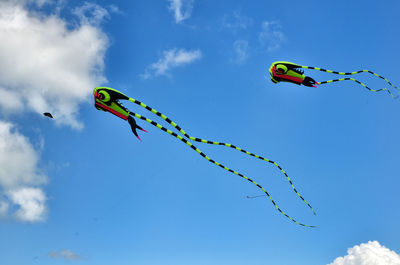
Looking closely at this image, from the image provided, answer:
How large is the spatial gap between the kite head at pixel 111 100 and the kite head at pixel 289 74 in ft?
31.6

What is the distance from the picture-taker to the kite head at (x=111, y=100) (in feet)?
47.2

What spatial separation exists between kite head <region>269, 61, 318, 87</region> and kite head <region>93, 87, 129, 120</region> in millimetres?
9638

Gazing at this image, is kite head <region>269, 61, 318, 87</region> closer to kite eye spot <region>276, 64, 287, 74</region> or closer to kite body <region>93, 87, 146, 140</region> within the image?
kite eye spot <region>276, 64, 287, 74</region>

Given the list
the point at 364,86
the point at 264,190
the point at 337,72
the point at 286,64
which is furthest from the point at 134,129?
the point at 364,86

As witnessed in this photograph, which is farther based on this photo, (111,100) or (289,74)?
(289,74)

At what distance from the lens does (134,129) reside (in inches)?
564

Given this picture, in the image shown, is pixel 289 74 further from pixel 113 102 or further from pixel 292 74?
pixel 113 102

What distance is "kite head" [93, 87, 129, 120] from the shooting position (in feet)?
47.2

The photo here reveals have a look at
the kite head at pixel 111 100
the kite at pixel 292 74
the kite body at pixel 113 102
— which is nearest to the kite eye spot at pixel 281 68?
the kite at pixel 292 74

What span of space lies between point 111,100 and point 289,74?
35.5 feet

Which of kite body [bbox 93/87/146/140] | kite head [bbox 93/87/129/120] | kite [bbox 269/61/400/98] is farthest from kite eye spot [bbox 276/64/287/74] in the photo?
kite head [bbox 93/87/129/120]

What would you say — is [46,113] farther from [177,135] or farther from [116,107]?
[177,135]

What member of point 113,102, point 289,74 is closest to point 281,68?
point 289,74

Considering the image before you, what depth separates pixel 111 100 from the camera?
14.5m
